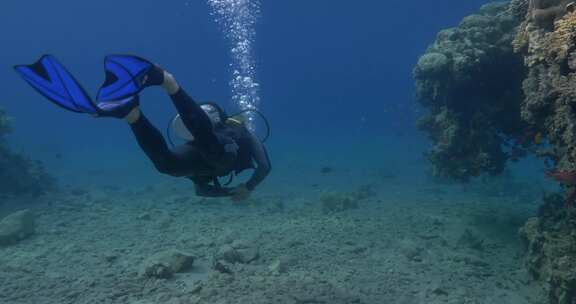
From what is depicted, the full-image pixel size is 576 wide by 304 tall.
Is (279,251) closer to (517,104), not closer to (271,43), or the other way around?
(517,104)

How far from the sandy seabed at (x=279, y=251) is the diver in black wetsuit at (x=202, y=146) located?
5.94ft

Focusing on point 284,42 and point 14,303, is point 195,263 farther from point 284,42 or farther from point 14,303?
Result: point 284,42

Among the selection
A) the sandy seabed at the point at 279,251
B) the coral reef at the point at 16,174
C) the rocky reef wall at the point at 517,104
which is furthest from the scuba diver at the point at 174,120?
the coral reef at the point at 16,174

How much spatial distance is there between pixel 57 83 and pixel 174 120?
160 cm

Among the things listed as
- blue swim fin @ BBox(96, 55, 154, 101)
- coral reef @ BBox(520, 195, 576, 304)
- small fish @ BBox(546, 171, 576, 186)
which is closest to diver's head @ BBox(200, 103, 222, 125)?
blue swim fin @ BBox(96, 55, 154, 101)

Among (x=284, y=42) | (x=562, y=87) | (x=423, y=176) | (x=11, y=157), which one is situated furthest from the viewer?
(x=284, y=42)

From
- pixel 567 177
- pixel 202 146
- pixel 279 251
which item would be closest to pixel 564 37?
pixel 567 177

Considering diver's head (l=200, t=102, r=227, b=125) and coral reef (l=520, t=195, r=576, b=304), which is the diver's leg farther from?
coral reef (l=520, t=195, r=576, b=304)

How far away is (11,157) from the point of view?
1519 cm

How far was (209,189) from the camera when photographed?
6234 millimetres

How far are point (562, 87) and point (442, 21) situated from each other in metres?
71.0

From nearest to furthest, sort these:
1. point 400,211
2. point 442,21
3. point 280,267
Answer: point 280,267 → point 400,211 → point 442,21

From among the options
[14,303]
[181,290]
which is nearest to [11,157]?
[14,303]

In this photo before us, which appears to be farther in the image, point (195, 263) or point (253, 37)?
point (253, 37)
